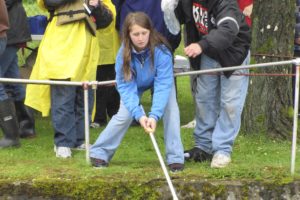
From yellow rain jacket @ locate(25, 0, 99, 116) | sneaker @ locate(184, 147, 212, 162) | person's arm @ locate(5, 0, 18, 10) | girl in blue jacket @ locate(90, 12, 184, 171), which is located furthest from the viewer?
person's arm @ locate(5, 0, 18, 10)

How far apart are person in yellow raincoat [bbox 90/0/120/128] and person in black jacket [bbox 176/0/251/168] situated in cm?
163

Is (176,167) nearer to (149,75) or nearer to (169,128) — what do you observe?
(169,128)

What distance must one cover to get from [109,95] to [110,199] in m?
2.67

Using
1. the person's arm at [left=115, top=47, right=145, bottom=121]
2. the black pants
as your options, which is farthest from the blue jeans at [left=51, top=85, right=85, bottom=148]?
the black pants

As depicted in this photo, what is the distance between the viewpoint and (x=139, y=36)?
537 centimetres

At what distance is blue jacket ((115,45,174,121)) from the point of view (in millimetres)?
5387

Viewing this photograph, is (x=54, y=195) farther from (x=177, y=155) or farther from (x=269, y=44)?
(x=269, y=44)

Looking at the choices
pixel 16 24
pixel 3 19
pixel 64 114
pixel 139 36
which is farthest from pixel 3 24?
pixel 139 36

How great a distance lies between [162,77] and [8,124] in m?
1.64

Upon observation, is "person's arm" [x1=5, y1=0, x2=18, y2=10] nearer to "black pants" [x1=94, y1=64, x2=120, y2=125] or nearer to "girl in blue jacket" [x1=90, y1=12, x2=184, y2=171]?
"black pants" [x1=94, y1=64, x2=120, y2=125]

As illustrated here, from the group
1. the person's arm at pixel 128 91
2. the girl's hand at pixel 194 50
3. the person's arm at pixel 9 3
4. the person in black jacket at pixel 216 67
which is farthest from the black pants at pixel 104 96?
the girl's hand at pixel 194 50

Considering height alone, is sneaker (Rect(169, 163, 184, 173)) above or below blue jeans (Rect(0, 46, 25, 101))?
below

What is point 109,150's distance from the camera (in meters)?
5.66

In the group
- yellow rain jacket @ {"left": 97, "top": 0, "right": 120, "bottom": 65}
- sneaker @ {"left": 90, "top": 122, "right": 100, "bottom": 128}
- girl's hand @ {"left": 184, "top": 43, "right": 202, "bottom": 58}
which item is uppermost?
girl's hand @ {"left": 184, "top": 43, "right": 202, "bottom": 58}
